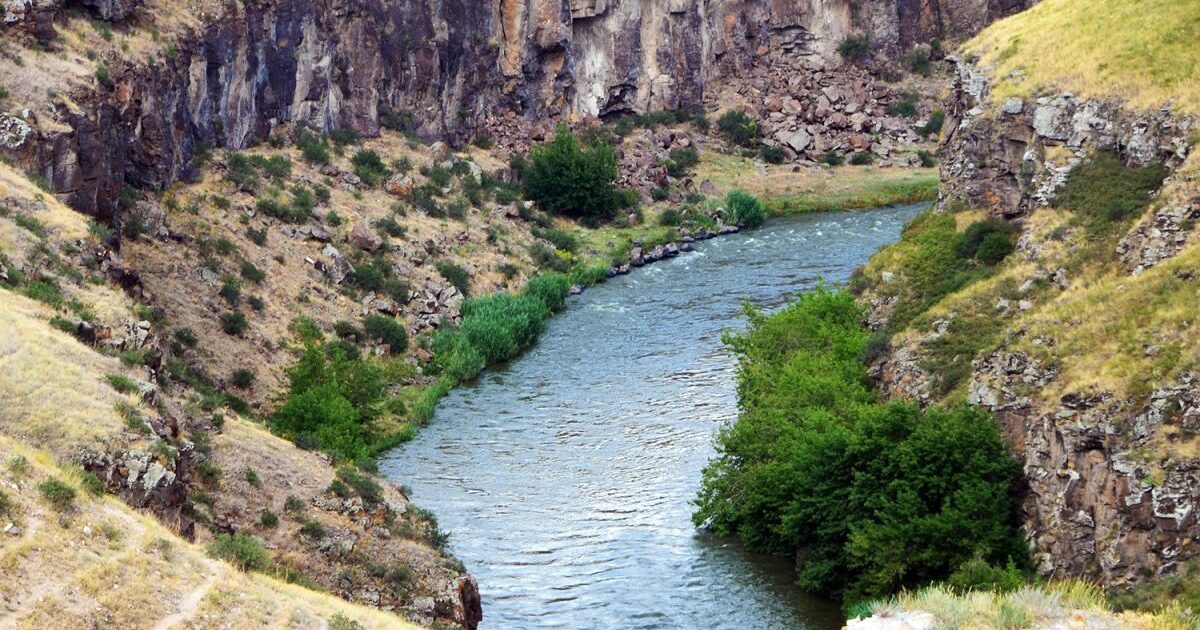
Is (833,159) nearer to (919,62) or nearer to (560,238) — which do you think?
(919,62)

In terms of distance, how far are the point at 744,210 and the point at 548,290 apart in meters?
26.3

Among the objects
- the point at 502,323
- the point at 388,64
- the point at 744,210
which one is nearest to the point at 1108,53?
the point at 502,323

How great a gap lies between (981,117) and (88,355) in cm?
3824

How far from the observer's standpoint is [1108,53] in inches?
2357

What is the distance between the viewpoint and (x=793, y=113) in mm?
127000

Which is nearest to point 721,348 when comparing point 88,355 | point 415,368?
point 415,368

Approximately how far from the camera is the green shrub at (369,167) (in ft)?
301

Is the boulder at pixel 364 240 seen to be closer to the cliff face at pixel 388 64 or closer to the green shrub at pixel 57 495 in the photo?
the cliff face at pixel 388 64

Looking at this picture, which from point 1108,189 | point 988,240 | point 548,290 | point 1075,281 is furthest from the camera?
point 548,290

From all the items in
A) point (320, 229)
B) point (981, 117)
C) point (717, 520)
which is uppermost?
point (981, 117)

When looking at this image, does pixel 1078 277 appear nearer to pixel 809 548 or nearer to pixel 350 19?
pixel 809 548

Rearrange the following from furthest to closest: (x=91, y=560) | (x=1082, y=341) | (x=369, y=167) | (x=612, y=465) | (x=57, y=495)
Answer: (x=369, y=167) → (x=612, y=465) → (x=1082, y=341) → (x=57, y=495) → (x=91, y=560)

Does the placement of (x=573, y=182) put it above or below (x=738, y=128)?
below

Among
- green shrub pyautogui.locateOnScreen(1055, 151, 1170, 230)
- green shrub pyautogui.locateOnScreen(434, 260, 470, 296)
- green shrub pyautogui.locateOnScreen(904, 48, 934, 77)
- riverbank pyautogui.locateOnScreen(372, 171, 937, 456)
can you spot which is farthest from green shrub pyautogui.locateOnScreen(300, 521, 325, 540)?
green shrub pyautogui.locateOnScreen(904, 48, 934, 77)
